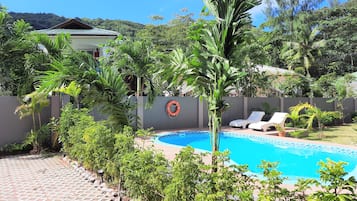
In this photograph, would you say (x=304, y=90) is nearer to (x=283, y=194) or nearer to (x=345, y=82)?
(x=345, y=82)

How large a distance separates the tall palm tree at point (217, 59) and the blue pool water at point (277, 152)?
206 inches

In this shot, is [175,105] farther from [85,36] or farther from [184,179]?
[184,179]

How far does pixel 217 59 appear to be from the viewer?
460 centimetres

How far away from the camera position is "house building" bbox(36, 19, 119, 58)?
23.4 meters

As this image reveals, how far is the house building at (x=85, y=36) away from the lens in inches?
923

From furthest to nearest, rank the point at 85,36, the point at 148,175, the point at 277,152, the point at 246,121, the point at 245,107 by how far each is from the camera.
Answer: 1. the point at 85,36
2. the point at 245,107
3. the point at 246,121
4. the point at 277,152
5. the point at 148,175

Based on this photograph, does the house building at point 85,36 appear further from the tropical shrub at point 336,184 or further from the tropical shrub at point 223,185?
the tropical shrub at point 336,184

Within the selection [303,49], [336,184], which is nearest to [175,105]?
[336,184]

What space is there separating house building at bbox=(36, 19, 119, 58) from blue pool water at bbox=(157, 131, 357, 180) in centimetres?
1164

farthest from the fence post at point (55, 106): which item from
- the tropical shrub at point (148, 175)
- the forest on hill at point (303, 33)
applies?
the forest on hill at point (303, 33)

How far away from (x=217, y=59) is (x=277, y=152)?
9.81 m

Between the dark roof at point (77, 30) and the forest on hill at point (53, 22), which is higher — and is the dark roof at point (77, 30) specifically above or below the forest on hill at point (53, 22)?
below

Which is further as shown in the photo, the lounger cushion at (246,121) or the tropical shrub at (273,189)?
the lounger cushion at (246,121)

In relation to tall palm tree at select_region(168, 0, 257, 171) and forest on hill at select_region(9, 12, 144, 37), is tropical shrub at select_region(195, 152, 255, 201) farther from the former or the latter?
forest on hill at select_region(9, 12, 144, 37)
